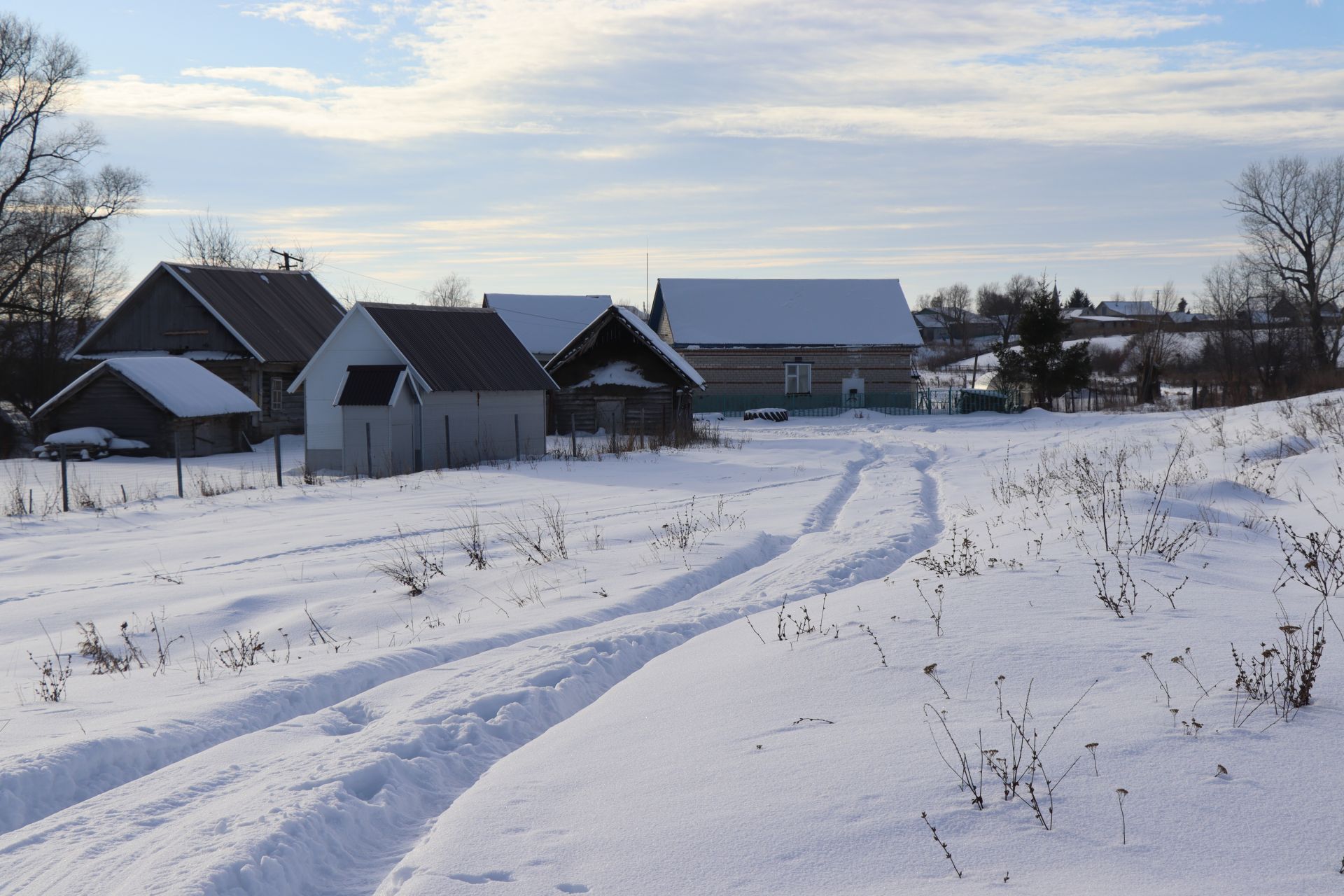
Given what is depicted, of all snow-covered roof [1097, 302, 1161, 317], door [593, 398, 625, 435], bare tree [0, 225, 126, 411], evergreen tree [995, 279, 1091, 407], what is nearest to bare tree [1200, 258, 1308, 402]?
evergreen tree [995, 279, 1091, 407]

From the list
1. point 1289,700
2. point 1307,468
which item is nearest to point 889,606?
point 1289,700

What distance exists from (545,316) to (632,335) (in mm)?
19040

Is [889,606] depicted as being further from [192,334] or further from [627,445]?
[192,334]

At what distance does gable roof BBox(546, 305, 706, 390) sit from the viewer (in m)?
34.5

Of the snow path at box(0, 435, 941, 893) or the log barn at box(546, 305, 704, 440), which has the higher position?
the log barn at box(546, 305, 704, 440)

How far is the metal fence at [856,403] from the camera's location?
48875 mm

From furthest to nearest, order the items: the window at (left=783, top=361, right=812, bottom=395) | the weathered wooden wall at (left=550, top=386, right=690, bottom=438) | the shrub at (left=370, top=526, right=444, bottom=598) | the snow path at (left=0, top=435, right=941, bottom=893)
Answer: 1. the window at (left=783, top=361, right=812, bottom=395)
2. the weathered wooden wall at (left=550, top=386, right=690, bottom=438)
3. the shrub at (left=370, top=526, right=444, bottom=598)
4. the snow path at (left=0, top=435, right=941, bottom=893)

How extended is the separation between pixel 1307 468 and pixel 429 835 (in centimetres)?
1464

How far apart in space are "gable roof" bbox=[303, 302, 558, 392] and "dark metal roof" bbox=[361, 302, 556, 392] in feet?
0.07

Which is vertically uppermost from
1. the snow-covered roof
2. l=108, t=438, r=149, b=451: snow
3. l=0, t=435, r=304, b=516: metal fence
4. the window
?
the snow-covered roof

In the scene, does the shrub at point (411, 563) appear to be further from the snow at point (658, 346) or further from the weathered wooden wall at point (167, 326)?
the weathered wooden wall at point (167, 326)

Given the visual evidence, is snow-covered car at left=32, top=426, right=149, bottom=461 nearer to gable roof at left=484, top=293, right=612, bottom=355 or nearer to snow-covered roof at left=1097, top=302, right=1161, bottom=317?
gable roof at left=484, top=293, right=612, bottom=355

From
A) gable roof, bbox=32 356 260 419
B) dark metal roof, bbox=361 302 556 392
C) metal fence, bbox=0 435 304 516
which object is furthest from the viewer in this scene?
gable roof, bbox=32 356 260 419

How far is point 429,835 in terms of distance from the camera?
14.9 feet
